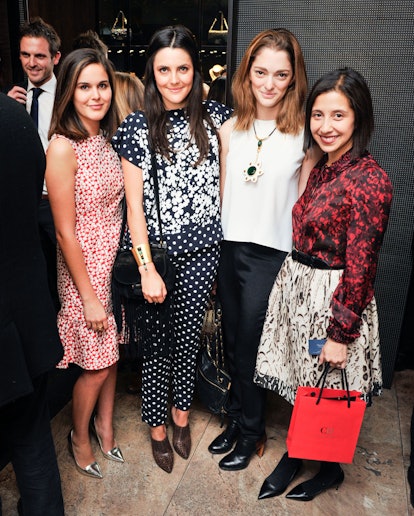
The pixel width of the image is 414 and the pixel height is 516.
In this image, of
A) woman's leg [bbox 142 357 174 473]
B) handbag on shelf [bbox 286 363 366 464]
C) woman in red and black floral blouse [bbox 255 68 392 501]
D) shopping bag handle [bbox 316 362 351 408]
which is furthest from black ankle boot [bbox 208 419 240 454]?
shopping bag handle [bbox 316 362 351 408]

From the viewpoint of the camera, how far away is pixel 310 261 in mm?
1750

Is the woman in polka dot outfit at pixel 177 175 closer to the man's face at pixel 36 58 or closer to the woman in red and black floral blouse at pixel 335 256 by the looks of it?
the woman in red and black floral blouse at pixel 335 256

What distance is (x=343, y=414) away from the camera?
1.68m

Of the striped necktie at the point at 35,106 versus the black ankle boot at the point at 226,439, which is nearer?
the black ankle boot at the point at 226,439

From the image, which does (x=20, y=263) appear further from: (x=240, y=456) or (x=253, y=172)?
(x=240, y=456)

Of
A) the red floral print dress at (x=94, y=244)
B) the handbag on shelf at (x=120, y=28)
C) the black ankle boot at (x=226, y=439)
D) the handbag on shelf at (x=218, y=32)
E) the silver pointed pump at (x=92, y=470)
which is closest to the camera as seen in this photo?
the red floral print dress at (x=94, y=244)

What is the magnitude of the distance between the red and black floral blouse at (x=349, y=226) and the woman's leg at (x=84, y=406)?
0.94 meters

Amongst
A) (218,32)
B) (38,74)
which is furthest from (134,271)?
(218,32)

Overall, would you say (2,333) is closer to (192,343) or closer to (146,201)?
(146,201)

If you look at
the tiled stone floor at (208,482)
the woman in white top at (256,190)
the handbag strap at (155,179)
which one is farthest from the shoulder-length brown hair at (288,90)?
the tiled stone floor at (208,482)

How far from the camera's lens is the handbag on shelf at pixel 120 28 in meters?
4.30

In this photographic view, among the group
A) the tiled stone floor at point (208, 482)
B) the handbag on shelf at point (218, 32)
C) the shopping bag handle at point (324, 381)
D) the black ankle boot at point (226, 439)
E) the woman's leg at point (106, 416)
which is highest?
the handbag on shelf at point (218, 32)

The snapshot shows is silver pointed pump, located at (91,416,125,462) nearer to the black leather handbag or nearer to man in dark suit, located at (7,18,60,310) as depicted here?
the black leather handbag

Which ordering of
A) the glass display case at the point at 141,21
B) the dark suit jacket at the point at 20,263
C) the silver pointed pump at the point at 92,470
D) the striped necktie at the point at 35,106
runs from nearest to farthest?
the dark suit jacket at the point at 20,263
the silver pointed pump at the point at 92,470
the striped necktie at the point at 35,106
the glass display case at the point at 141,21
